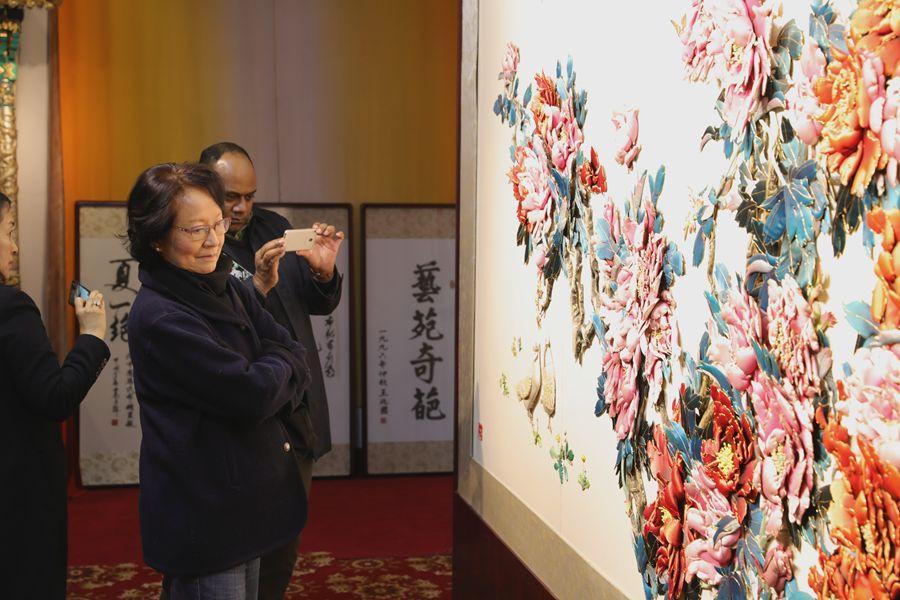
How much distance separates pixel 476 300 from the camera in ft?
9.13

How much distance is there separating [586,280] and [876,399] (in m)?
0.92

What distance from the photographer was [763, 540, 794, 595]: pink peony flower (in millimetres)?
1219

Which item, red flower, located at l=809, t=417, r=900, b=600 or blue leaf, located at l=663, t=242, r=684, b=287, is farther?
blue leaf, located at l=663, t=242, r=684, b=287

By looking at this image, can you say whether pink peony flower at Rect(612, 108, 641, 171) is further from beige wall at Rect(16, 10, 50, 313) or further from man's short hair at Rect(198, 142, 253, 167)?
beige wall at Rect(16, 10, 50, 313)

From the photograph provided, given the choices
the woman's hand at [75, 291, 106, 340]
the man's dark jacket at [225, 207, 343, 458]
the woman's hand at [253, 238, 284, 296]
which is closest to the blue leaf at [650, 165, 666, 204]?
the woman's hand at [253, 238, 284, 296]

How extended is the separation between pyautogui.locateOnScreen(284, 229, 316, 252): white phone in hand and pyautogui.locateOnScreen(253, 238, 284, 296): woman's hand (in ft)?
0.18

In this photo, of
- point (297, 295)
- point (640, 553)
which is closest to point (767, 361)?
point (640, 553)

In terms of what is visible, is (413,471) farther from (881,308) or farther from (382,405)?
(881,308)

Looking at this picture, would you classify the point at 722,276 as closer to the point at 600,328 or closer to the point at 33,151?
the point at 600,328

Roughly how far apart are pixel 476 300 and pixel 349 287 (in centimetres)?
270

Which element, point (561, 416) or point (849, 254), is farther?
point (561, 416)

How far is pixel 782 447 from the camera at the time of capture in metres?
1.21

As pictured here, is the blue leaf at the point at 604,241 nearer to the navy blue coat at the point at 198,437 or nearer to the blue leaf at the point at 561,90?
the blue leaf at the point at 561,90

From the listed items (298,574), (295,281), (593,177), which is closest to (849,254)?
(593,177)
